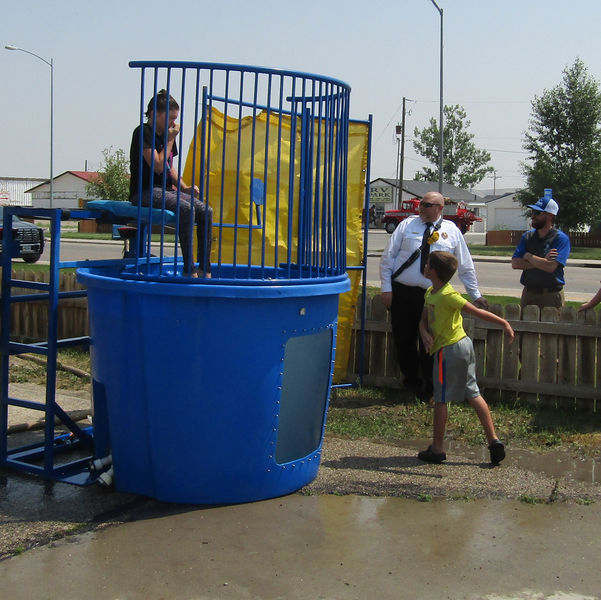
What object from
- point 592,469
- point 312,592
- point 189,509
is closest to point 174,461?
point 189,509

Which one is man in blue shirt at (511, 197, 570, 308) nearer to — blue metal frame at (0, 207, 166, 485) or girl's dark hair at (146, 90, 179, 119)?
girl's dark hair at (146, 90, 179, 119)

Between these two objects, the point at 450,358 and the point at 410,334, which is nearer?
the point at 450,358

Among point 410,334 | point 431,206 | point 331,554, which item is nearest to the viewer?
point 331,554

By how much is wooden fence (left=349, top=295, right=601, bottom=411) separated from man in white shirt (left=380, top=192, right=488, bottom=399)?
41cm

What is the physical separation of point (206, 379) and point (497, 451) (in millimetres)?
2008

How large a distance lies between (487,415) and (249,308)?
186cm

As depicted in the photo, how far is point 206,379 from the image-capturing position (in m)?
4.20

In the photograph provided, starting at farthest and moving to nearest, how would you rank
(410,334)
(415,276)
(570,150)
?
1. (570,150)
2. (410,334)
3. (415,276)

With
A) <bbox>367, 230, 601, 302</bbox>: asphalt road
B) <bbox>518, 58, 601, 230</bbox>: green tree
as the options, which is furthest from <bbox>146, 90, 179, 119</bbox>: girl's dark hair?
<bbox>518, 58, 601, 230</bbox>: green tree

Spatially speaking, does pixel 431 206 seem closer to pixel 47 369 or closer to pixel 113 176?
pixel 47 369

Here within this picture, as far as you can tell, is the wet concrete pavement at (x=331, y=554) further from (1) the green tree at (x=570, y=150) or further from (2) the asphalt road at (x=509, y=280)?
(1) the green tree at (x=570, y=150)

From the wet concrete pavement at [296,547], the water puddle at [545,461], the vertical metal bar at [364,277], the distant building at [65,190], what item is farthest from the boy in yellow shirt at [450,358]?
the distant building at [65,190]

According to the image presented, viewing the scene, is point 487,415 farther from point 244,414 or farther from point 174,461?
point 174,461

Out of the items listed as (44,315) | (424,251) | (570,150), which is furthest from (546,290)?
(570,150)
